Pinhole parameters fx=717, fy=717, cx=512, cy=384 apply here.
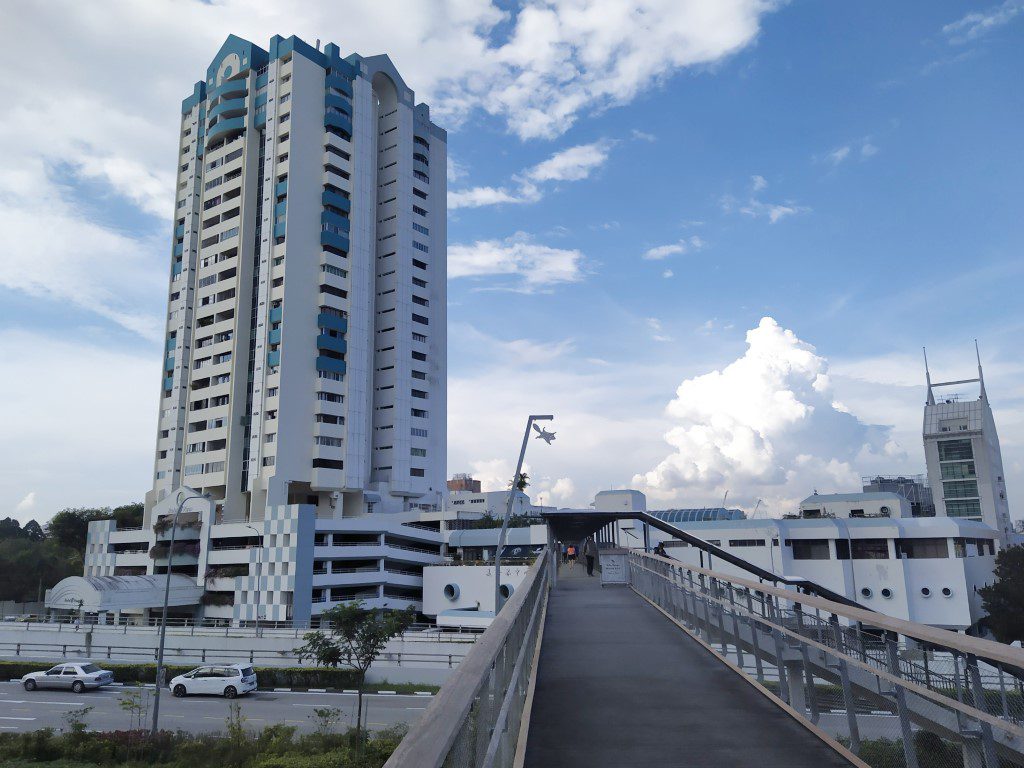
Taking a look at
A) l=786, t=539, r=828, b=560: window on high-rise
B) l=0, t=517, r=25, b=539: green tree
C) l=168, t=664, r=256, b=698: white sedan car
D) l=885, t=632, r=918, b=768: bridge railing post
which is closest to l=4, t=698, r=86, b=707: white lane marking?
l=168, t=664, r=256, b=698: white sedan car

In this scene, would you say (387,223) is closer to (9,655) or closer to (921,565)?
(9,655)

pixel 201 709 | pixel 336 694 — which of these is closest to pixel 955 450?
pixel 336 694

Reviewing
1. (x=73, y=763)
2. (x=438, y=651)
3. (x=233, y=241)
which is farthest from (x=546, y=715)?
(x=233, y=241)

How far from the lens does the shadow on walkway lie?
5.64 metres

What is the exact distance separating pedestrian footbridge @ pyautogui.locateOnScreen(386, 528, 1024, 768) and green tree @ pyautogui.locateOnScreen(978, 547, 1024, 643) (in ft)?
194

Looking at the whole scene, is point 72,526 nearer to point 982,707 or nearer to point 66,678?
point 66,678

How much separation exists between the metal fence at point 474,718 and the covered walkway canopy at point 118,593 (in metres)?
59.5

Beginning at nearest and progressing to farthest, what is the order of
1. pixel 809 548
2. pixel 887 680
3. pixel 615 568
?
1. pixel 887 680
2. pixel 615 568
3. pixel 809 548

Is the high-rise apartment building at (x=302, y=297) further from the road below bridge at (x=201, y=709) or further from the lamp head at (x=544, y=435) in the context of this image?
the lamp head at (x=544, y=435)

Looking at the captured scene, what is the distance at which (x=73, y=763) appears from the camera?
22.2 metres

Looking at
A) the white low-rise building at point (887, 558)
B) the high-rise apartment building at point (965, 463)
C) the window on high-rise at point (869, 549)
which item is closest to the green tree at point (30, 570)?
the white low-rise building at point (887, 558)

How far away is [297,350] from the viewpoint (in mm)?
66875

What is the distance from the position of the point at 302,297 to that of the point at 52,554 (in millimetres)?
47056

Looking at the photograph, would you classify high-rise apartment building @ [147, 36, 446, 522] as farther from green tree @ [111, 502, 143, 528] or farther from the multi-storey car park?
green tree @ [111, 502, 143, 528]
